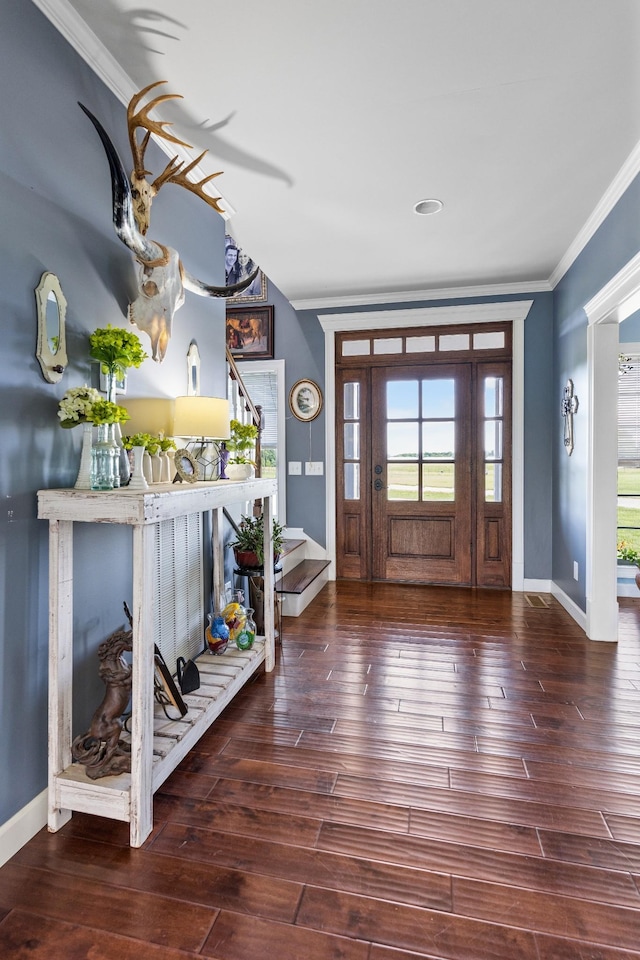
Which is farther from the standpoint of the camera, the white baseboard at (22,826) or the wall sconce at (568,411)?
the wall sconce at (568,411)

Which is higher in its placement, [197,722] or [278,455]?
[278,455]

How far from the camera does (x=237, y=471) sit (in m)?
2.72

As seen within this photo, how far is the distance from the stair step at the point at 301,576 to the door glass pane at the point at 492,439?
1815 mm

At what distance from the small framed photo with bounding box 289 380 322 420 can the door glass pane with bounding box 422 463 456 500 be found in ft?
3.87

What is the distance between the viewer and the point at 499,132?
2.41m

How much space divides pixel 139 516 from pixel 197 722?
95 centimetres

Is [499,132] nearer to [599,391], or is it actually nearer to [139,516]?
[599,391]

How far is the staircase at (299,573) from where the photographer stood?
155 inches

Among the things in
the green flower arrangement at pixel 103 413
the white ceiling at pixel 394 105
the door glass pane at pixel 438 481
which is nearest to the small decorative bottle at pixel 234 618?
the green flower arrangement at pixel 103 413

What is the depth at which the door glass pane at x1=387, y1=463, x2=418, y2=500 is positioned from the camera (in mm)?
4867

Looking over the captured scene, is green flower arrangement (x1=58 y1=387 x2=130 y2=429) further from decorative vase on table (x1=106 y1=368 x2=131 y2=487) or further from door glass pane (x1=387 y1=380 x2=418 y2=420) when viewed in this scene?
door glass pane (x1=387 y1=380 x2=418 y2=420)

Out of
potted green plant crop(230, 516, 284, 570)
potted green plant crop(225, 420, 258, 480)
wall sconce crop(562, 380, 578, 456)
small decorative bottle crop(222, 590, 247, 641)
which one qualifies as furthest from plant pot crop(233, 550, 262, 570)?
wall sconce crop(562, 380, 578, 456)

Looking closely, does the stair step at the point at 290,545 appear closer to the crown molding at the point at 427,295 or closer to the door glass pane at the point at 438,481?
the door glass pane at the point at 438,481

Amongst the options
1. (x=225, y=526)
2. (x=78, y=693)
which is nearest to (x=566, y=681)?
(x=225, y=526)
